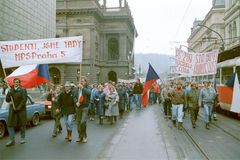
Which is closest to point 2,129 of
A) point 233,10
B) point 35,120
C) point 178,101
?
point 35,120

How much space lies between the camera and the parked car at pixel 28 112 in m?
12.5

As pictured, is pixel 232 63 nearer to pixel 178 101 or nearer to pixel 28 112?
pixel 178 101

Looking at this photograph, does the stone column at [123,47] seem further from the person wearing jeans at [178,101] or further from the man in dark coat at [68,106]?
the man in dark coat at [68,106]

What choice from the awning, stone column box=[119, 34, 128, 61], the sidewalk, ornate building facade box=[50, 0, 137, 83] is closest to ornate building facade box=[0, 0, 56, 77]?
ornate building facade box=[50, 0, 137, 83]

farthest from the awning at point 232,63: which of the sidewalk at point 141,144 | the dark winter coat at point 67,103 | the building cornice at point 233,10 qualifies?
the building cornice at point 233,10

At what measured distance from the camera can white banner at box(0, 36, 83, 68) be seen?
12.2 metres

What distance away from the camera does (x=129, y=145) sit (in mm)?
10914

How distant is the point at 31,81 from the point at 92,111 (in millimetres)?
6151

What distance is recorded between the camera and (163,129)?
14.6 meters

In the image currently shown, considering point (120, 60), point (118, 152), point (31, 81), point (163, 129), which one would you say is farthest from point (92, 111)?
point (120, 60)

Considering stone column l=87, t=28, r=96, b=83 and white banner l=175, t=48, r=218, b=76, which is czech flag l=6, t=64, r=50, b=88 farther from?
stone column l=87, t=28, r=96, b=83

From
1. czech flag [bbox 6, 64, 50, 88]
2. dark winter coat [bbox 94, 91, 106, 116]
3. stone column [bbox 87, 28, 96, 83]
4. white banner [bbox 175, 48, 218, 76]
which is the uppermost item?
stone column [bbox 87, 28, 96, 83]

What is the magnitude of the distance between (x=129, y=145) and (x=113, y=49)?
63.2 metres

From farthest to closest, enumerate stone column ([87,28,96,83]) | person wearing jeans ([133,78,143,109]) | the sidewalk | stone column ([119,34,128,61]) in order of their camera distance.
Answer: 1. stone column ([119,34,128,61])
2. stone column ([87,28,96,83])
3. person wearing jeans ([133,78,143,109])
4. the sidewalk
